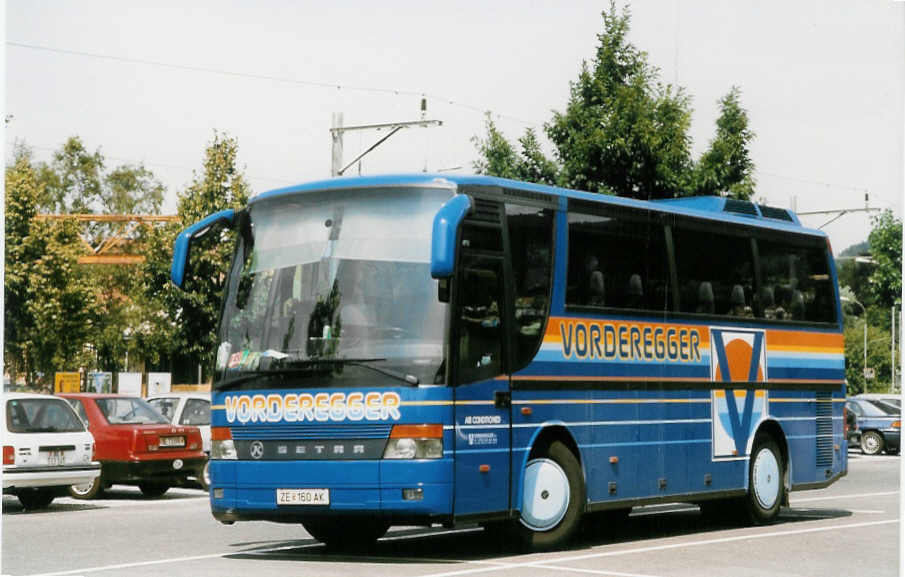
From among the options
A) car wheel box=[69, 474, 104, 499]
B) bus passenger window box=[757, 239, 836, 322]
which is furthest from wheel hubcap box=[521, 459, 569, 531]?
car wheel box=[69, 474, 104, 499]

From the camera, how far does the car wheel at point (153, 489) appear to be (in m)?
23.5

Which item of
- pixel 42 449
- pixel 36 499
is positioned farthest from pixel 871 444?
pixel 42 449

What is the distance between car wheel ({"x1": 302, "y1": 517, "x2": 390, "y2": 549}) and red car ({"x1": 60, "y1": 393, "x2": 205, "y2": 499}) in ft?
25.9

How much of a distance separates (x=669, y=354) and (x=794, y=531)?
238 centimetres

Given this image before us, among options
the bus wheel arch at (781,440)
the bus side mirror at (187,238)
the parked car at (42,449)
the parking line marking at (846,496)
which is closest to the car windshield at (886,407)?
the parking line marking at (846,496)

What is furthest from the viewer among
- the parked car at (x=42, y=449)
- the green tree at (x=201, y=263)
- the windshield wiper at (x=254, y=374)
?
the green tree at (x=201, y=263)

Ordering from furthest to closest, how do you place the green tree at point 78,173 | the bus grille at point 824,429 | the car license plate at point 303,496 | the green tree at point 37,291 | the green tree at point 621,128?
the green tree at point 78,173 → the green tree at point 37,291 → the green tree at point 621,128 → the bus grille at point 824,429 → the car license plate at point 303,496

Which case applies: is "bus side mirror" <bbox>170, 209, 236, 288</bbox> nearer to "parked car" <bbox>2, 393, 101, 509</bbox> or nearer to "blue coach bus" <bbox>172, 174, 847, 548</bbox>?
"blue coach bus" <bbox>172, 174, 847, 548</bbox>

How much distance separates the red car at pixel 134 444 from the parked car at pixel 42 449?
1.48m

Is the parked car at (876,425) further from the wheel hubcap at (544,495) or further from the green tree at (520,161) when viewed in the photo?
the wheel hubcap at (544,495)

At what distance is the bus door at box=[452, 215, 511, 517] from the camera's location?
487 inches

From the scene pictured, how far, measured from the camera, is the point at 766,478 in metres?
17.2

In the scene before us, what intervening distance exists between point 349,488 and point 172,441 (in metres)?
10.6

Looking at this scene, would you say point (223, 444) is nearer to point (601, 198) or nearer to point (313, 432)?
point (313, 432)
